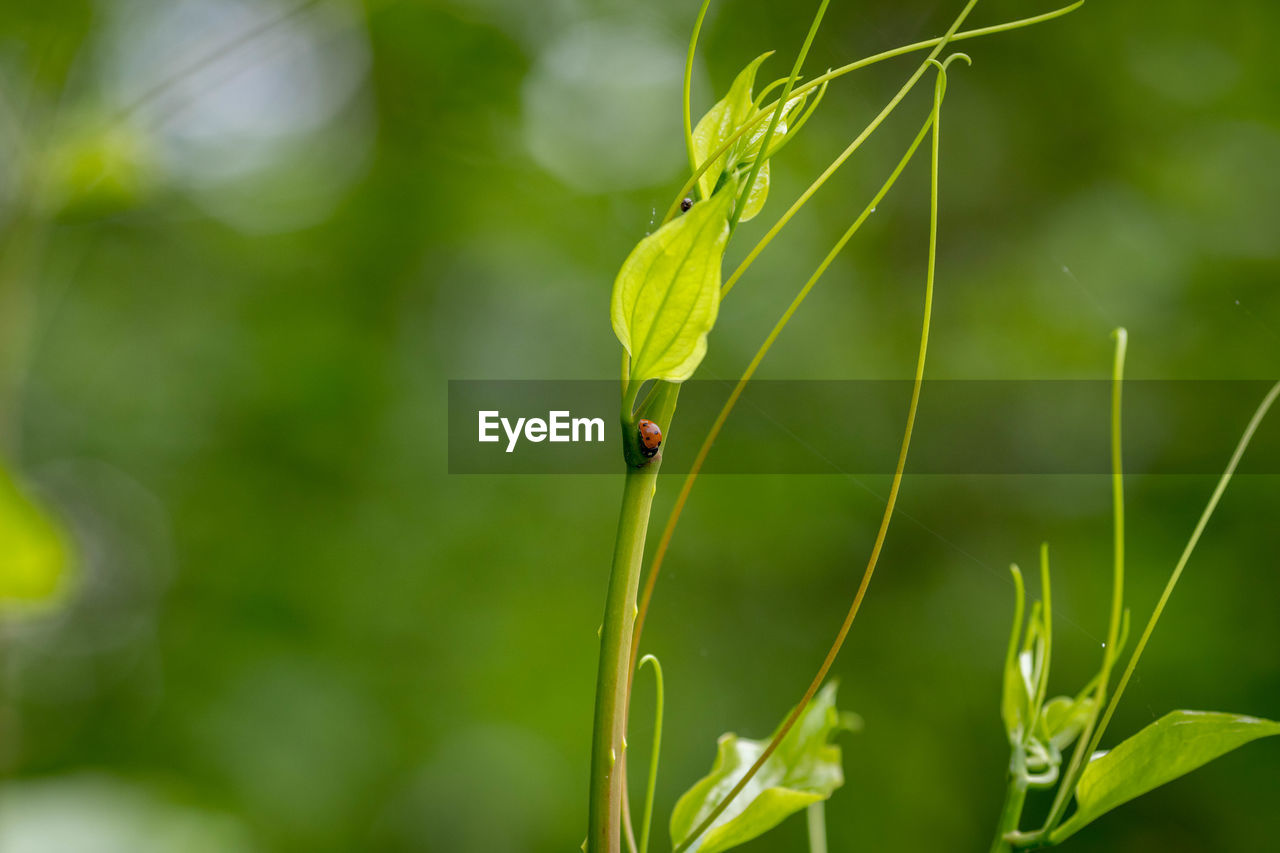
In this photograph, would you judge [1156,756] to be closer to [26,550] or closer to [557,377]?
[26,550]

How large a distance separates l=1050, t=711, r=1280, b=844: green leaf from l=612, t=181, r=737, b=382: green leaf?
0.13 meters

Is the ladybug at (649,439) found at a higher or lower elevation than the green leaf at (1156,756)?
higher

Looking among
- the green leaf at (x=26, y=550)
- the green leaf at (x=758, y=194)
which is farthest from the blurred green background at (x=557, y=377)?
the green leaf at (x=758, y=194)

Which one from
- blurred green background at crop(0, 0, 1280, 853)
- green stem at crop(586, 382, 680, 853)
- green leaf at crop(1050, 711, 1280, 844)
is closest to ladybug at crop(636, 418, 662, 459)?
green stem at crop(586, 382, 680, 853)

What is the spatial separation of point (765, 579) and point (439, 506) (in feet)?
1.76

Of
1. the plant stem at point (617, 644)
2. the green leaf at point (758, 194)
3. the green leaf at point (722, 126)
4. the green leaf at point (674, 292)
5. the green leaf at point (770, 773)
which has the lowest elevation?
the green leaf at point (770, 773)

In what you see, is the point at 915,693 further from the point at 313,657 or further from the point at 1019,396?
the point at 313,657

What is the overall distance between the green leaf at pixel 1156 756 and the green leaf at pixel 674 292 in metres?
0.13

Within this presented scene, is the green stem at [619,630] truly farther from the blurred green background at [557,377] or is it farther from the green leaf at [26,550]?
the blurred green background at [557,377]

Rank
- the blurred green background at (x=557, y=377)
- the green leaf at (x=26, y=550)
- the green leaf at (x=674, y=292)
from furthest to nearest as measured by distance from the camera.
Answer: the blurred green background at (x=557, y=377) → the green leaf at (x=26, y=550) → the green leaf at (x=674, y=292)

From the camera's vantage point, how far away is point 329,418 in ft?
4.53

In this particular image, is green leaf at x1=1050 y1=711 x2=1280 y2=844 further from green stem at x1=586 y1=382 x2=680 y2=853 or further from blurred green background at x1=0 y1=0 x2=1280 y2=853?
blurred green background at x1=0 y1=0 x2=1280 y2=853

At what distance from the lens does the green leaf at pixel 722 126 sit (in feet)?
0.61

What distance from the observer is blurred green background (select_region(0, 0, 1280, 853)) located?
1071 millimetres
